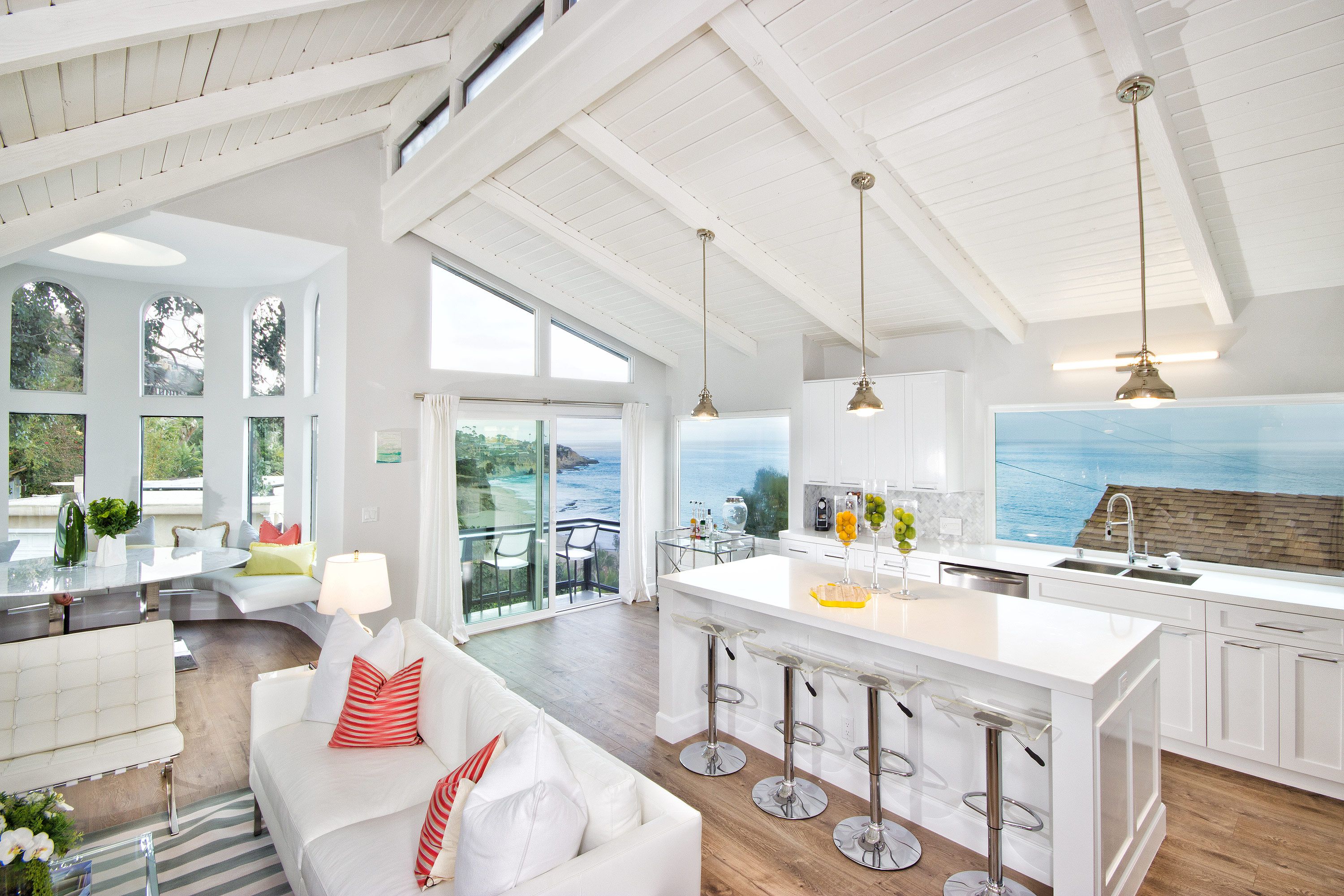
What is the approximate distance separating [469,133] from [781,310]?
271 centimetres

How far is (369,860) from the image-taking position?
190 cm

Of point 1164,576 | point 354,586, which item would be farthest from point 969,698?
point 354,586

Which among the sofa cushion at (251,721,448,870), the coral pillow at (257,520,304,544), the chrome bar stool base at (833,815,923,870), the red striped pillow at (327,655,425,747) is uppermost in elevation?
the coral pillow at (257,520,304,544)

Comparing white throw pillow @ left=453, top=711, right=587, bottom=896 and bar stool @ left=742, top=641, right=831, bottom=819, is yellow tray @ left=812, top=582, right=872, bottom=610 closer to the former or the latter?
bar stool @ left=742, top=641, right=831, bottom=819

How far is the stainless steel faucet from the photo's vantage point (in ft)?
13.3

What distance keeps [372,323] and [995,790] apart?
5039mm

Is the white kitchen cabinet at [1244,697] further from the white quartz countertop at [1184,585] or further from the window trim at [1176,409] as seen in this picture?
the window trim at [1176,409]

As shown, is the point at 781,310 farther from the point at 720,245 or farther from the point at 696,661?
the point at 696,661

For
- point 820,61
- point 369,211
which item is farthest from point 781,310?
point 369,211

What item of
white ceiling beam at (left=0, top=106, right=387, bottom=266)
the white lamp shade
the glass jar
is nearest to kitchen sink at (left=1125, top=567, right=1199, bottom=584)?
the glass jar

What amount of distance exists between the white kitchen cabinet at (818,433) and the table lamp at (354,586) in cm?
355

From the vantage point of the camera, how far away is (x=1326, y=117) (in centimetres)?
251

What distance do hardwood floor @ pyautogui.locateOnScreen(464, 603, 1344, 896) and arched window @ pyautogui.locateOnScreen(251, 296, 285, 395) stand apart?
460 cm

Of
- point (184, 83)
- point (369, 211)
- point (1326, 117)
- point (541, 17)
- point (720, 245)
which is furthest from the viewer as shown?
point (369, 211)
